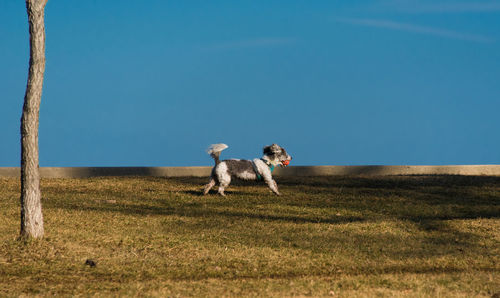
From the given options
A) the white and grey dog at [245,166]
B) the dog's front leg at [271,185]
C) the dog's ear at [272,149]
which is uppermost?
the dog's ear at [272,149]

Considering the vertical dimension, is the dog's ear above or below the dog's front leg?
above

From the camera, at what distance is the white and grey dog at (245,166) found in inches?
666

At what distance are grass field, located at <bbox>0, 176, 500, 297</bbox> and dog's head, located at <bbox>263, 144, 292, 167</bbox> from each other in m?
A: 1.10

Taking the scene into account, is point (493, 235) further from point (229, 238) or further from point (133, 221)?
point (133, 221)

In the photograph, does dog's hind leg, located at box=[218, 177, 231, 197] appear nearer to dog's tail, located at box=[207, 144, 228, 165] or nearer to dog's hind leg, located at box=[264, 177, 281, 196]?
dog's tail, located at box=[207, 144, 228, 165]

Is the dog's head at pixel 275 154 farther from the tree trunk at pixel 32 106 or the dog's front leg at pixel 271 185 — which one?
the tree trunk at pixel 32 106

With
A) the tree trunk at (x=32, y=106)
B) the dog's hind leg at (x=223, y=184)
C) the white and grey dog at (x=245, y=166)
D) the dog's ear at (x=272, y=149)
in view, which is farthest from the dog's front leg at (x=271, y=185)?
the tree trunk at (x=32, y=106)

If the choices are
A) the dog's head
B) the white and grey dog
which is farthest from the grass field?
the dog's head

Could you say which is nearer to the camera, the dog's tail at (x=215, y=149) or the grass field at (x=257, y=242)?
the grass field at (x=257, y=242)

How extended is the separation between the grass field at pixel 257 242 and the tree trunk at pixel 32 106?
44.9 inches

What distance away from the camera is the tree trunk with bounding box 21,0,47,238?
37.7ft

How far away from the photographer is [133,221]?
Answer: 1410 cm

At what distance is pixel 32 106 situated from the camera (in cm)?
1152

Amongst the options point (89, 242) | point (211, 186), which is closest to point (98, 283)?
point (89, 242)
